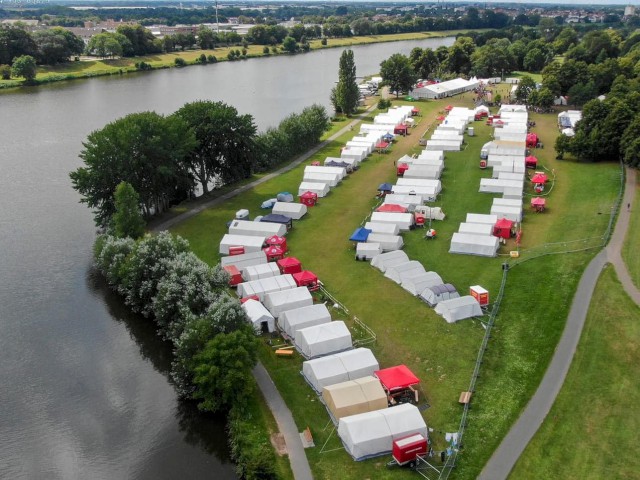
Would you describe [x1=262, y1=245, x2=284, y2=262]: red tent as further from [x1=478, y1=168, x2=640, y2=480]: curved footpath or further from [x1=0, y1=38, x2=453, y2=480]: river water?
[x1=478, y1=168, x2=640, y2=480]: curved footpath

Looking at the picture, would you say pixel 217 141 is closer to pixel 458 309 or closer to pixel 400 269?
pixel 400 269

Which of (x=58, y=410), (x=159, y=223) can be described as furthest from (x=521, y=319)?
(x=159, y=223)

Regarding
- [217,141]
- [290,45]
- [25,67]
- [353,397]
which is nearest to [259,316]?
[353,397]

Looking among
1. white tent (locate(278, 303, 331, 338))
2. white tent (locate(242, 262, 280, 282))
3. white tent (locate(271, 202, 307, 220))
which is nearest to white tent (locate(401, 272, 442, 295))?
white tent (locate(278, 303, 331, 338))

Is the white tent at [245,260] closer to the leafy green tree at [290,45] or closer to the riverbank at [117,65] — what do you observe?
the riverbank at [117,65]

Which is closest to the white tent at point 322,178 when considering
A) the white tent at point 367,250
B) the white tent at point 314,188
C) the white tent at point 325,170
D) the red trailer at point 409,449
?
the white tent at point 325,170

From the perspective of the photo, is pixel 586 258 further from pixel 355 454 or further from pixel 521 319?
pixel 355 454
